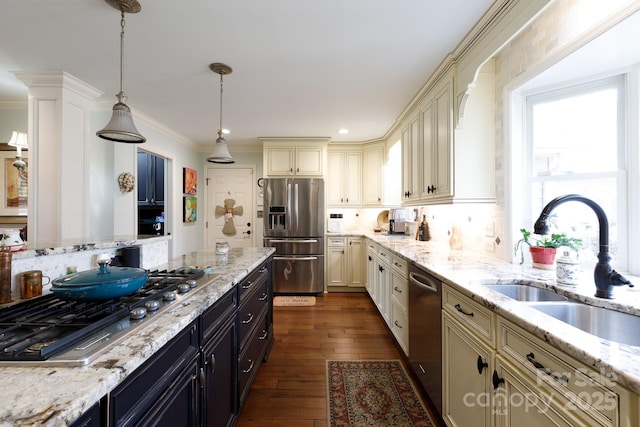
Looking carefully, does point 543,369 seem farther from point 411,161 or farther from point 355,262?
point 355,262

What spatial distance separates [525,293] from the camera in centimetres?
145

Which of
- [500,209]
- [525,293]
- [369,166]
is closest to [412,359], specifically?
[525,293]

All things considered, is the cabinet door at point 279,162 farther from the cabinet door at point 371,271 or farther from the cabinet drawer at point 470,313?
the cabinet drawer at point 470,313

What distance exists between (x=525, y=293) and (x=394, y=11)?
5.78 ft

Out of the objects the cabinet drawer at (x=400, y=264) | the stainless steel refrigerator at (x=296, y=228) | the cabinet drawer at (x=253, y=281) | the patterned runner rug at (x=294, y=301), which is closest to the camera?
the cabinet drawer at (x=253, y=281)

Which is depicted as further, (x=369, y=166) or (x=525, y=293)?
(x=369, y=166)

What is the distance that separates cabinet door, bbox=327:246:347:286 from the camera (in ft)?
14.7

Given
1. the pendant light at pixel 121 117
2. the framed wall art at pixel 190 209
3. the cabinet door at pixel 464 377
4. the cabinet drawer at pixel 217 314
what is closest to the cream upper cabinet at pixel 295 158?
the framed wall art at pixel 190 209

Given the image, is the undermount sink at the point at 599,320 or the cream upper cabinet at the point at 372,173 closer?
the undermount sink at the point at 599,320

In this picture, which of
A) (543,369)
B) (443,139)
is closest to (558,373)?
(543,369)

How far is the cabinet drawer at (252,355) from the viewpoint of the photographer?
68.1 inches

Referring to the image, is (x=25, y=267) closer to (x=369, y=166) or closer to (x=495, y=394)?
(x=495, y=394)

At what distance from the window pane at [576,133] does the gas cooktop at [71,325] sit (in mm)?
Answer: 2318

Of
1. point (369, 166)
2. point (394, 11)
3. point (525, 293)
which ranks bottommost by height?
point (525, 293)
